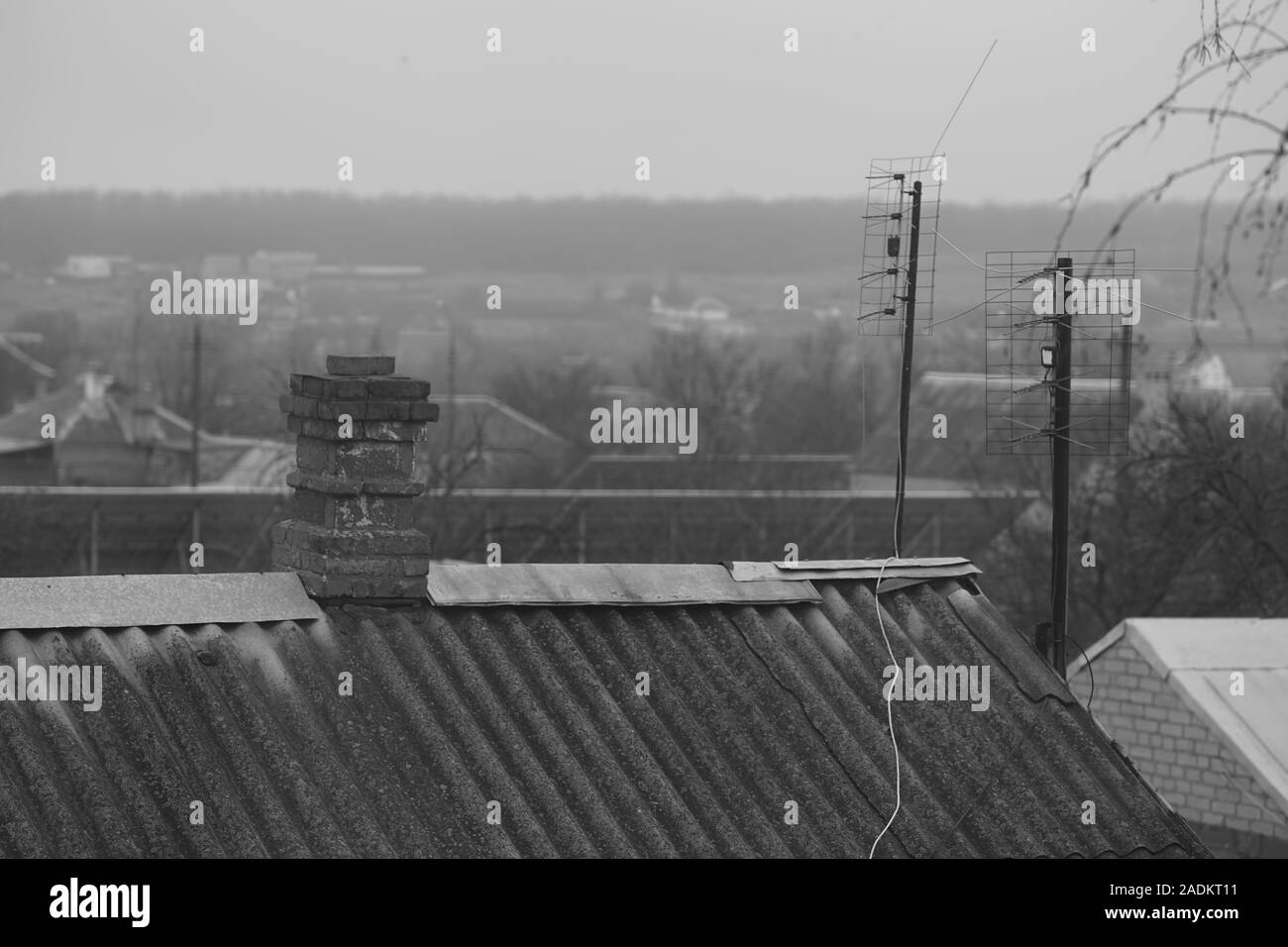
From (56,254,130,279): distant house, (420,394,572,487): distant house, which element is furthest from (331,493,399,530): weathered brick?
(56,254,130,279): distant house

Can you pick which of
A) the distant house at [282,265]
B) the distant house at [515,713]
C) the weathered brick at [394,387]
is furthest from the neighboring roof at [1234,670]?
the distant house at [282,265]

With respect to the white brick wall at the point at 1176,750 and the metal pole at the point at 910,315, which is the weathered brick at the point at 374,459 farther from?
the white brick wall at the point at 1176,750

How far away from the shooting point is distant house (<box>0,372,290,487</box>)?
69750mm

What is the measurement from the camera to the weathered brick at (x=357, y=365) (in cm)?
936

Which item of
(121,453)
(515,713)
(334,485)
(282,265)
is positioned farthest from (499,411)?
(515,713)

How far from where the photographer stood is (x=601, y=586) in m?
9.38

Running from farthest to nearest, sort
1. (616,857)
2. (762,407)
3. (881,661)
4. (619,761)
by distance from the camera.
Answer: (762,407) → (881,661) → (619,761) → (616,857)

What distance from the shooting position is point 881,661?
948 centimetres

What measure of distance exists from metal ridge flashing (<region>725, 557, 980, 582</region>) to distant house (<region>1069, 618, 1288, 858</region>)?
23.1 ft

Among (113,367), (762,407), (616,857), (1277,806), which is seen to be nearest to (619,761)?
(616,857)

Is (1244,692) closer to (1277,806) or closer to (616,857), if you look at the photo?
(1277,806)

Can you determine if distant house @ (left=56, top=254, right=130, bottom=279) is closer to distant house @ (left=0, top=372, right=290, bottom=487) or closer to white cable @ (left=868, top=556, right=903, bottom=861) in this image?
distant house @ (left=0, top=372, right=290, bottom=487)

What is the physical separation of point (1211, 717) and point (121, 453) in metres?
60.8

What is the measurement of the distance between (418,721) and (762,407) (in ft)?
240
